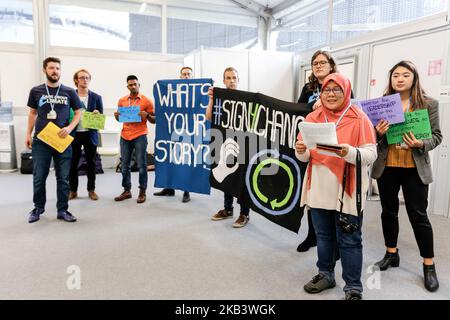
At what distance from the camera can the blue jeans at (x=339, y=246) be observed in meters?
1.86

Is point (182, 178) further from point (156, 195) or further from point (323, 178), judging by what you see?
point (323, 178)

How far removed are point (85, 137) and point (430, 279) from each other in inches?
144

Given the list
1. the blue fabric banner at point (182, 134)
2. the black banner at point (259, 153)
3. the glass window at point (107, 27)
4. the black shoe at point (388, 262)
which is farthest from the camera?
the glass window at point (107, 27)

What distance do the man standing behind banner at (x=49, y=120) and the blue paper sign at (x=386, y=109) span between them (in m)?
2.57

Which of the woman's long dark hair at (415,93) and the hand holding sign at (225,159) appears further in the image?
the hand holding sign at (225,159)

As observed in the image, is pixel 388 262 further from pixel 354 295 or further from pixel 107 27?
pixel 107 27

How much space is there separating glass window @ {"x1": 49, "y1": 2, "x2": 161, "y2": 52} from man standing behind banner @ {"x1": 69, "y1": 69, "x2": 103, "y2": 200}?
2.97 m

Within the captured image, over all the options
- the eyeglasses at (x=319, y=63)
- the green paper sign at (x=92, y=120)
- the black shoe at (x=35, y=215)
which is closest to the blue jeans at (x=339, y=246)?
the eyeglasses at (x=319, y=63)

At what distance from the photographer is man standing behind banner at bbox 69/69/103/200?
13.3 ft

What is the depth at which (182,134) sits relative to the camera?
378 cm

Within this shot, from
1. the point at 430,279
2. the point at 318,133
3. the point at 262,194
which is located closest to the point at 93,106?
the point at 262,194

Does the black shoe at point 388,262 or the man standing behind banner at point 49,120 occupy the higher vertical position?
the man standing behind banner at point 49,120

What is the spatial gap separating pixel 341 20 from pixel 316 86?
3671 millimetres

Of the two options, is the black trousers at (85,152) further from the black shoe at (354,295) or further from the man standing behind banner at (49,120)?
the black shoe at (354,295)
